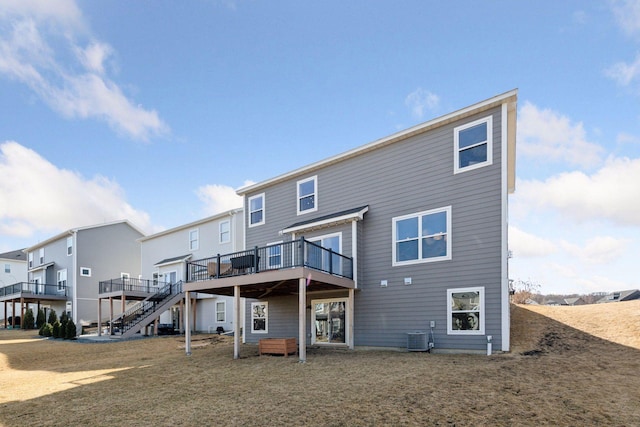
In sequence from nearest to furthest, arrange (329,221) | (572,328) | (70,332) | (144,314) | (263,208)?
(572,328)
(329,221)
(263,208)
(70,332)
(144,314)

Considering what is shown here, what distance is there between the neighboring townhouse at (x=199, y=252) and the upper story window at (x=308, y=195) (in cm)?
792

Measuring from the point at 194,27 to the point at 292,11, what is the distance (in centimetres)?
433

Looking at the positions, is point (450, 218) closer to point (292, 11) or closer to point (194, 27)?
point (292, 11)

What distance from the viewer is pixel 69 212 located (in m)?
47.1

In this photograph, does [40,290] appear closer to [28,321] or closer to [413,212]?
[28,321]

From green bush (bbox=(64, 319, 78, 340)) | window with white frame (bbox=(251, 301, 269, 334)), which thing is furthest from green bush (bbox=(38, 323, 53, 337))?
window with white frame (bbox=(251, 301, 269, 334))

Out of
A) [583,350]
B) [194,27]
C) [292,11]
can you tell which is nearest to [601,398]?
[583,350]

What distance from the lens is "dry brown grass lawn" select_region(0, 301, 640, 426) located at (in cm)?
543

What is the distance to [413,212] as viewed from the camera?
40.5 ft

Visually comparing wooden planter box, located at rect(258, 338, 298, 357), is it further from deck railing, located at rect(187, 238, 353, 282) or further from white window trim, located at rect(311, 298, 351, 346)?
deck railing, located at rect(187, 238, 353, 282)

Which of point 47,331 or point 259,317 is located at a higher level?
point 259,317

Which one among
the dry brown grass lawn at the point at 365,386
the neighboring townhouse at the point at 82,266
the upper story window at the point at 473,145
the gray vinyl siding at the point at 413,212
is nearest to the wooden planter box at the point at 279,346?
the dry brown grass lawn at the point at 365,386

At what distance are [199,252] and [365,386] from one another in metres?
19.6

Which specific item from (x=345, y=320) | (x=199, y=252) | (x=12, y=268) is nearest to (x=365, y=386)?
(x=345, y=320)
